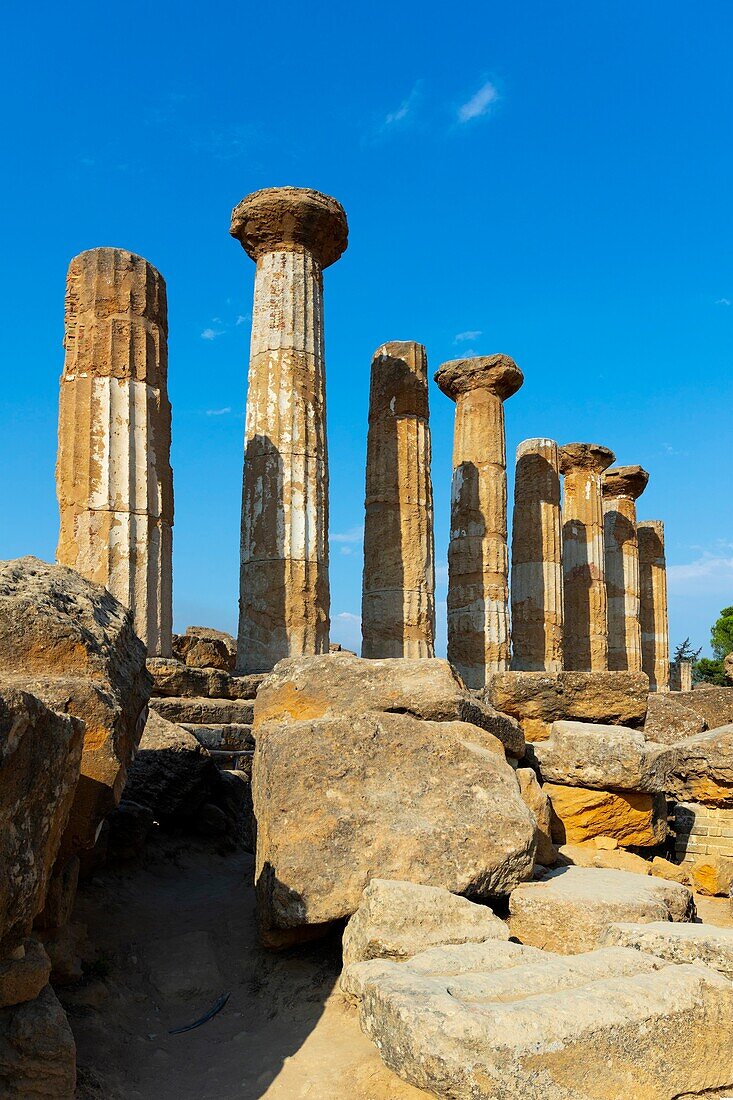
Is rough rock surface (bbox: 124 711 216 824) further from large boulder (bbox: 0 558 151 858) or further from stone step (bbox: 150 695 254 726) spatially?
large boulder (bbox: 0 558 151 858)

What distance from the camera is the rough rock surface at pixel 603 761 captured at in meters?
7.68

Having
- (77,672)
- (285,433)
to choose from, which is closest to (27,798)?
(77,672)

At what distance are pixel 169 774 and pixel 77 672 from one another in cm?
265

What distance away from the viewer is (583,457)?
24484mm

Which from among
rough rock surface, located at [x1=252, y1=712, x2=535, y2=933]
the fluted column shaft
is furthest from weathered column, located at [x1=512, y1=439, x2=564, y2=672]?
rough rock surface, located at [x1=252, y1=712, x2=535, y2=933]

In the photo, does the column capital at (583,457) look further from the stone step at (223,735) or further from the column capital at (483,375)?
the stone step at (223,735)

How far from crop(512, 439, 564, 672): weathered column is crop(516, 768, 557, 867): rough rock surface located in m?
14.1

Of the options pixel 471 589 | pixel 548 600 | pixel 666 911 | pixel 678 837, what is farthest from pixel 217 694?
pixel 548 600

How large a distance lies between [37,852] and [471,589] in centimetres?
1532

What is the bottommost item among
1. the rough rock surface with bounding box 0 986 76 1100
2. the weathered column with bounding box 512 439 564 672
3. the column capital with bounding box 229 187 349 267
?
the rough rock surface with bounding box 0 986 76 1100

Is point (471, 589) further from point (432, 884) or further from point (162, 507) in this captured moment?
point (432, 884)

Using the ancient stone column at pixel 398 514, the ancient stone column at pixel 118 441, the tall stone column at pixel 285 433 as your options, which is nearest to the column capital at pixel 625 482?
the ancient stone column at pixel 398 514

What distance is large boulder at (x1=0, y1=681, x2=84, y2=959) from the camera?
321cm

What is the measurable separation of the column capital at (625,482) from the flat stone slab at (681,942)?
80.2 ft
